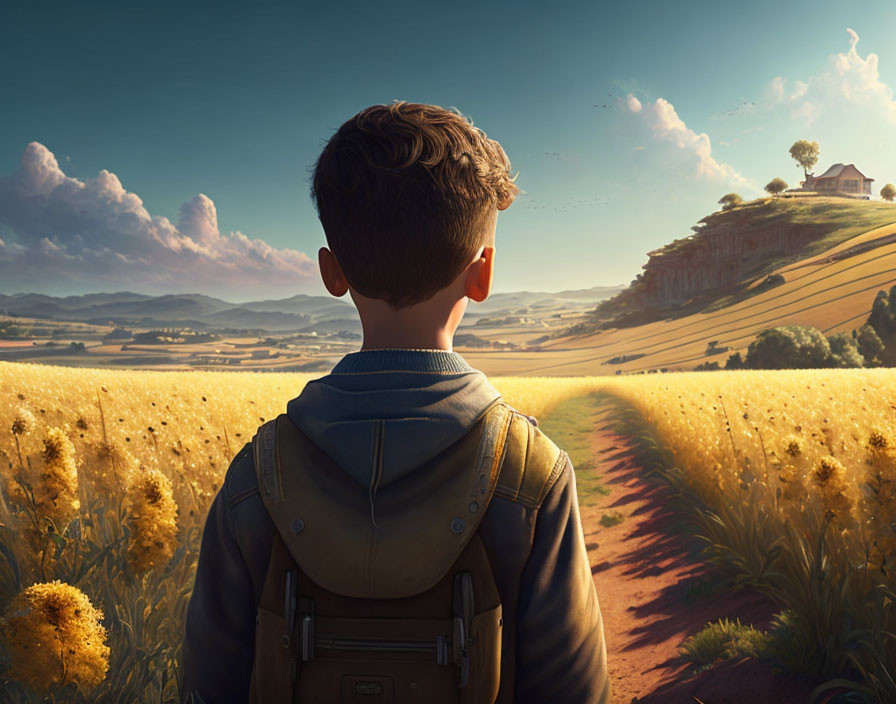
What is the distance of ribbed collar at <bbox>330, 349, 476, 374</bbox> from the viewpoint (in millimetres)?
1413

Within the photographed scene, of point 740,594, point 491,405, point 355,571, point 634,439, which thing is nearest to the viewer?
point 355,571

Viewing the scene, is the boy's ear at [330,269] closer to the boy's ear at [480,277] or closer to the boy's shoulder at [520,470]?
the boy's ear at [480,277]

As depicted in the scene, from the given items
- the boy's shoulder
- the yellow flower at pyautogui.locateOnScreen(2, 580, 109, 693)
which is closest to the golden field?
the yellow flower at pyautogui.locateOnScreen(2, 580, 109, 693)

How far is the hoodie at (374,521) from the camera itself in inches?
50.9

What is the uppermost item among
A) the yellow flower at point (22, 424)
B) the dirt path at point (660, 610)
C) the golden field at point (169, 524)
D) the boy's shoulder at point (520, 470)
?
the boy's shoulder at point (520, 470)

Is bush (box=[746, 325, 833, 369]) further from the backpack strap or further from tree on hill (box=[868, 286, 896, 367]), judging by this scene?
the backpack strap

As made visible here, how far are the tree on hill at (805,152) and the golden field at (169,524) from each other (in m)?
125

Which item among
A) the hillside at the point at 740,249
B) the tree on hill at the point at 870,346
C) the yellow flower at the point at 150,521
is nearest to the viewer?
the yellow flower at the point at 150,521

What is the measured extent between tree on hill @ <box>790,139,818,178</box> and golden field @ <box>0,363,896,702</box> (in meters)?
125

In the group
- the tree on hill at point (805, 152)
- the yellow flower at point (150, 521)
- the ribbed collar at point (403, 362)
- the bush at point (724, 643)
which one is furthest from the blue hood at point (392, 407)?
the tree on hill at point (805, 152)

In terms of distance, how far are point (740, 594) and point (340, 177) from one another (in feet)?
17.7

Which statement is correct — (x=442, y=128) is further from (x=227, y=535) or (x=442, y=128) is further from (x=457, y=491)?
(x=227, y=535)

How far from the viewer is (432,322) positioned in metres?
1.50

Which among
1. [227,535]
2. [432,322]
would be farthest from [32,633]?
[432,322]
